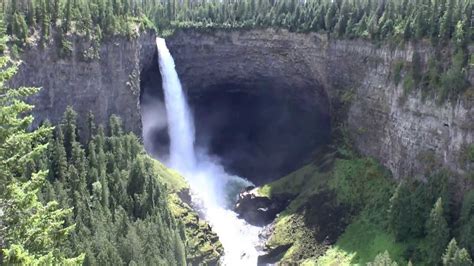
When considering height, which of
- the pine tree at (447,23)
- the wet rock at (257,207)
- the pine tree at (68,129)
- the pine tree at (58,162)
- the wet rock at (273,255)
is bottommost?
the wet rock at (273,255)

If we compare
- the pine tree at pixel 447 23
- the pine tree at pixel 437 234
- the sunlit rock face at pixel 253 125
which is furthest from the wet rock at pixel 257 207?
the pine tree at pixel 447 23

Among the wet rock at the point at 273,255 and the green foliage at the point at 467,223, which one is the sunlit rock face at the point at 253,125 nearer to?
the wet rock at the point at 273,255

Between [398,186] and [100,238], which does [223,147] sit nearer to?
[398,186]

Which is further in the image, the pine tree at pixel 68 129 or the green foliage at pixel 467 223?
the pine tree at pixel 68 129

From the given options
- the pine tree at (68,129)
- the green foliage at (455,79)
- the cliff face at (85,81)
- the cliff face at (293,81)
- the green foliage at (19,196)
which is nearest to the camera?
the green foliage at (19,196)

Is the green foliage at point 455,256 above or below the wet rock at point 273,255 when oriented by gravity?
above

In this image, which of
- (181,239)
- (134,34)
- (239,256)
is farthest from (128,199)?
(134,34)

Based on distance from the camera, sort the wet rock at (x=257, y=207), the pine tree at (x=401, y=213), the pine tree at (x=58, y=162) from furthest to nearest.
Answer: the wet rock at (x=257, y=207) → the pine tree at (x=401, y=213) → the pine tree at (x=58, y=162)
